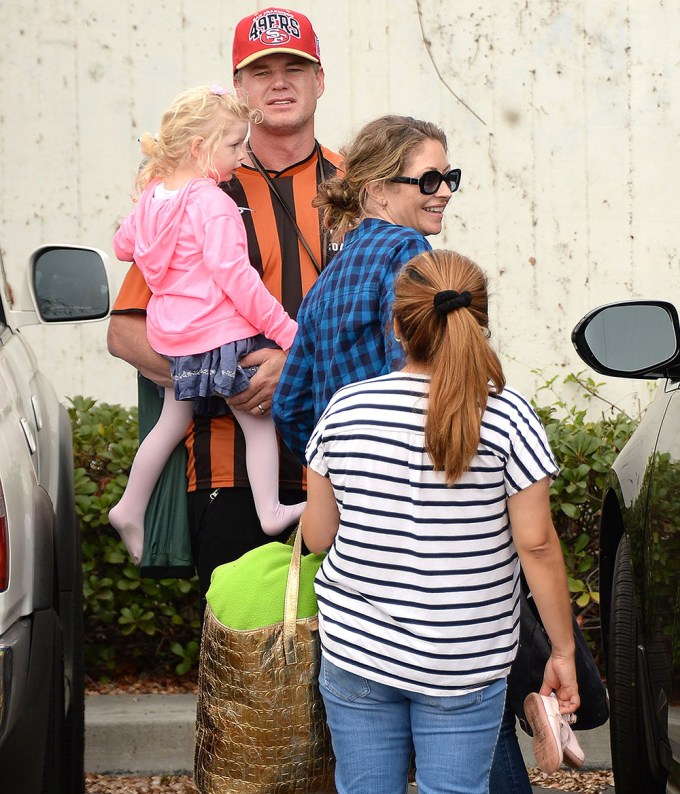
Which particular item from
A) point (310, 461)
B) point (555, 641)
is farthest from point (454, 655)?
point (310, 461)

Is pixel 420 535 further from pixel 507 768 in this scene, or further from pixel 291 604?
pixel 507 768

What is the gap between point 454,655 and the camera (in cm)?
249

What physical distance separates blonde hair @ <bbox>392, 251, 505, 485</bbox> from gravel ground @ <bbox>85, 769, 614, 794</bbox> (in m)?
2.53

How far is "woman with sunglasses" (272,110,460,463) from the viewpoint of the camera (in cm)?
294

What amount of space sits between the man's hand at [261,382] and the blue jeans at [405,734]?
105 centimetres

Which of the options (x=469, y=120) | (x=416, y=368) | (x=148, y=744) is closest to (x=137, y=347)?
(x=416, y=368)

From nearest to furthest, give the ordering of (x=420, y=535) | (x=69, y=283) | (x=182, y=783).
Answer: (x=420, y=535) → (x=69, y=283) → (x=182, y=783)

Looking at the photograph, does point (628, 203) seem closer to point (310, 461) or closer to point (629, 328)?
point (629, 328)

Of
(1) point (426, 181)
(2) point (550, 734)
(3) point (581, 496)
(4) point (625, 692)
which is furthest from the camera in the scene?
(3) point (581, 496)

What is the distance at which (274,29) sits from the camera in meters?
3.63

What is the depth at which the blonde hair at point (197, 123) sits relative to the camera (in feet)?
11.5

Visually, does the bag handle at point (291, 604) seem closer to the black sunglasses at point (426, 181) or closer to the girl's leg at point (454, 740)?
the girl's leg at point (454, 740)

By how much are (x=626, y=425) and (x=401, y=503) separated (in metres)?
2.90

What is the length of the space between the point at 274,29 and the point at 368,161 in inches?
30.6
